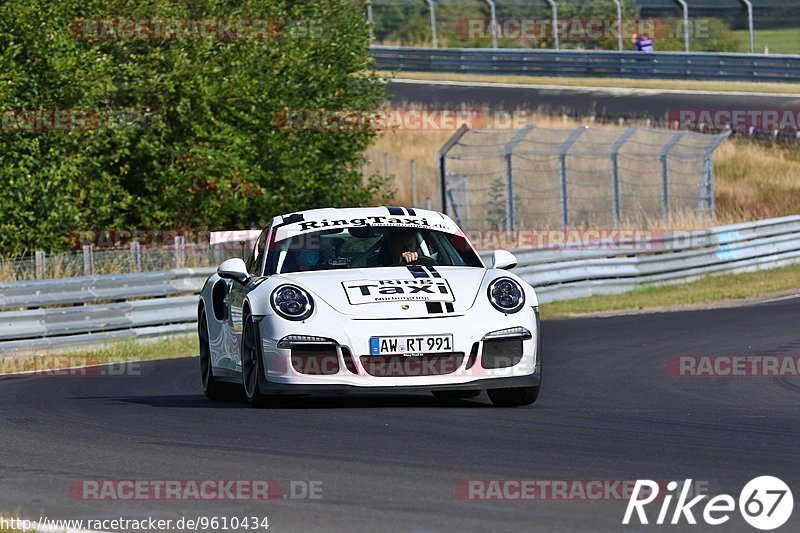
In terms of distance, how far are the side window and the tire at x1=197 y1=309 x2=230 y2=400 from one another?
2.50ft

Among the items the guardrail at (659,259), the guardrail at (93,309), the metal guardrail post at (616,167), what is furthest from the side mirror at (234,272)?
the metal guardrail post at (616,167)

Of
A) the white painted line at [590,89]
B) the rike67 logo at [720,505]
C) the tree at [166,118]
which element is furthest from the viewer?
the white painted line at [590,89]

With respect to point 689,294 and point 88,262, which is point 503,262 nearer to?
point 88,262

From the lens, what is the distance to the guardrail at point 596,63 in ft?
137

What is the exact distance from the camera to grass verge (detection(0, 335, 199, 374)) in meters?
16.0

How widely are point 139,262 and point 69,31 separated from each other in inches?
218

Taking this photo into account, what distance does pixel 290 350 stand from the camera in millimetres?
9242

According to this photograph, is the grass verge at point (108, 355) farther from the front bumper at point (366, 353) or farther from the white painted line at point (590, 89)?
the white painted line at point (590, 89)

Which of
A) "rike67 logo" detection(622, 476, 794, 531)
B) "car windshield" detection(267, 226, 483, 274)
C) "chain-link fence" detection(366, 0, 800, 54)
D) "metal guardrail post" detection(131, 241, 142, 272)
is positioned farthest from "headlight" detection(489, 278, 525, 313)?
"chain-link fence" detection(366, 0, 800, 54)

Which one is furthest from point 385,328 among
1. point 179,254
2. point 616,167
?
point 616,167

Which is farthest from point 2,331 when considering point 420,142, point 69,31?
point 420,142

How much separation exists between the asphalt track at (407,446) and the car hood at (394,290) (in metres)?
0.62

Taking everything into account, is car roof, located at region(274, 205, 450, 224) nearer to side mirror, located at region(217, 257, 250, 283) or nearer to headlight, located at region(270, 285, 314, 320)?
side mirror, located at region(217, 257, 250, 283)

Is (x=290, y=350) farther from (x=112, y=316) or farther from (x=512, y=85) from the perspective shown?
(x=512, y=85)
